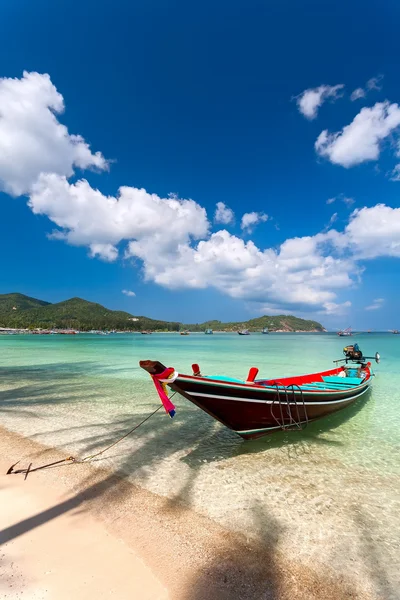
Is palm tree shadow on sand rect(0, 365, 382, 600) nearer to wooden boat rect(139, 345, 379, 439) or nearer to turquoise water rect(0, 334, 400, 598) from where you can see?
turquoise water rect(0, 334, 400, 598)

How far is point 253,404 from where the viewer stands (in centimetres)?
738

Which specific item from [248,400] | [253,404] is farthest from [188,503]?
[253,404]

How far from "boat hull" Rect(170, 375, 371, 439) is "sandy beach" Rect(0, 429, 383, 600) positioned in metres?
2.11

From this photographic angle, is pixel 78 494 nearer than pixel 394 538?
No

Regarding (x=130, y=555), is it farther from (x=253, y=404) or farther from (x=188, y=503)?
(x=253, y=404)

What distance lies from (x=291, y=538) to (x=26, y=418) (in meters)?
Result: 9.92

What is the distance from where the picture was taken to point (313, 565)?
4.04 meters

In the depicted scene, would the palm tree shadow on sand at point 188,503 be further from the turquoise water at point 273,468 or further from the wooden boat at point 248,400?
the wooden boat at point 248,400

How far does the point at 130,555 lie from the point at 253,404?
415 centimetres

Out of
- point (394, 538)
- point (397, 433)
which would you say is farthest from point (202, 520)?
point (397, 433)

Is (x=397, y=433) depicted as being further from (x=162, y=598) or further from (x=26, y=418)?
(x=26, y=418)

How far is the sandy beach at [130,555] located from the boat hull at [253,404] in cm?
211

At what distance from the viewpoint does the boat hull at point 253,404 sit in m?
6.66

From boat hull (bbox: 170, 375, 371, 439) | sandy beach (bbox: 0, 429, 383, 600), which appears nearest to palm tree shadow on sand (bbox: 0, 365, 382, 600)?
sandy beach (bbox: 0, 429, 383, 600)
